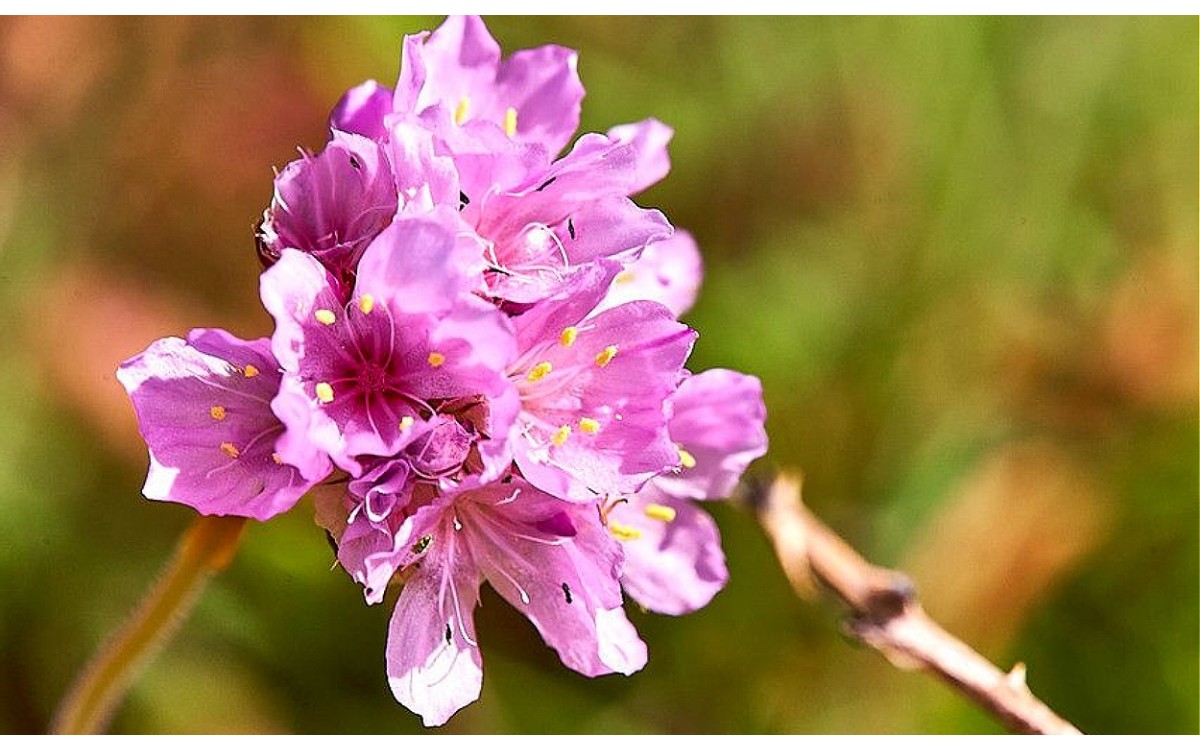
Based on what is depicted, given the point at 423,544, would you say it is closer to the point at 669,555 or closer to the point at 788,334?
the point at 669,555

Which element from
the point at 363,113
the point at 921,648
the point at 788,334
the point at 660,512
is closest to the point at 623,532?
the point at 660,512

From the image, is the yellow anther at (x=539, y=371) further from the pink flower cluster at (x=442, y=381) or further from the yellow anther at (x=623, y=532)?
the yellow anther at (x=623, y=532)

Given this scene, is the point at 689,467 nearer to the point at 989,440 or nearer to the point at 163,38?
the point at 989,440

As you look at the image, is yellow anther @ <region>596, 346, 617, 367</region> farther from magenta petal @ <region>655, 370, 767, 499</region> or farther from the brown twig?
the brown twig

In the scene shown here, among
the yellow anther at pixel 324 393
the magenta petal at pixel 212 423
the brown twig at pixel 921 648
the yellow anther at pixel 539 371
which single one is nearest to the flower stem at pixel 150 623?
the magenta petal at pixel 212 423

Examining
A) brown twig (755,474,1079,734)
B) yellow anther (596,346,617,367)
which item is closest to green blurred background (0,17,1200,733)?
brown twig (755,474,1079,734)

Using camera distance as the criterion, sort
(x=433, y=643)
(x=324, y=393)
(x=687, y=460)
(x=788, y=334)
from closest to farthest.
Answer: (x=324, y=393) → (x=433, y=643) → (x=687, y=460) → (x=788, y=334)
